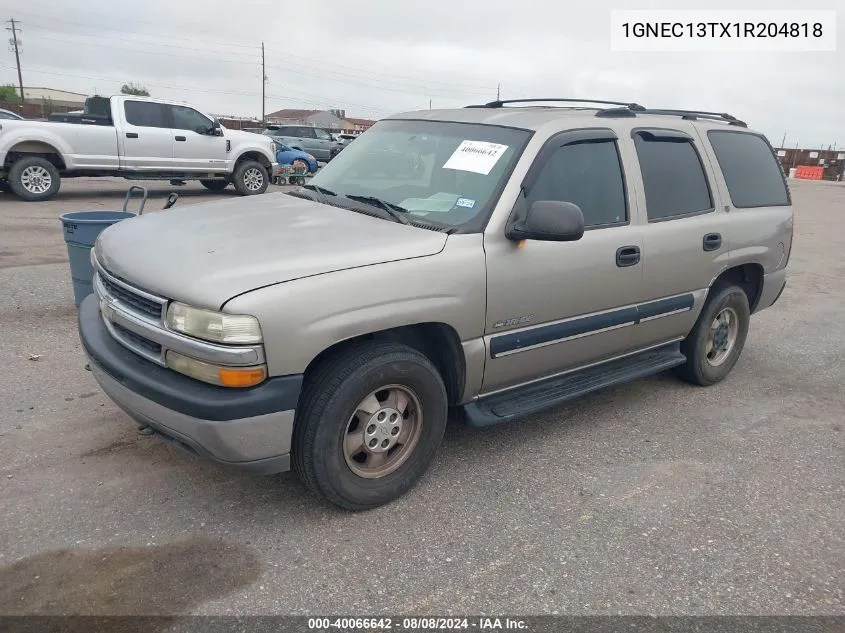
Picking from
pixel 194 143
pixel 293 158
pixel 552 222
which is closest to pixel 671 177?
pixel 552 222

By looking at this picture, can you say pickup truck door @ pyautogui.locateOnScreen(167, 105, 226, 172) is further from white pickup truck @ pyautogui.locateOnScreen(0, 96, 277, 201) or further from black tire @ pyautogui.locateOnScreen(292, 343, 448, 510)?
black tire @ pyautogui.locateOnScreen(292, 343, 448, 510)

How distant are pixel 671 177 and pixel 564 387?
155 centimetres

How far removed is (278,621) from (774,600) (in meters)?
1.94

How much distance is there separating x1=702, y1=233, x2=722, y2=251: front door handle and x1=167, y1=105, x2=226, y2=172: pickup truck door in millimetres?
11619

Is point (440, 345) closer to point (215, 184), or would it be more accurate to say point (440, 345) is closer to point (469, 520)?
point (469, 520)

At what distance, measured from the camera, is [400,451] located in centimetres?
334

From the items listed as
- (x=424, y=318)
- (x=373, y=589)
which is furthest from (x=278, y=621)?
(x=424, y=318)

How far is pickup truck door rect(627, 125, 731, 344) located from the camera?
4211 mm

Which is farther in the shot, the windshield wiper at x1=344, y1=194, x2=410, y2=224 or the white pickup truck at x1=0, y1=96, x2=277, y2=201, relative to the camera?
the white pickup truck at x1=0, y1=96, x2=277, y2=201

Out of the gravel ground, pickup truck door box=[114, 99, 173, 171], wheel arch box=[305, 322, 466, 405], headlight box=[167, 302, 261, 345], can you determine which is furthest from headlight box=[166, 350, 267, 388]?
pickup truck door box=[114, 99, 173, 171]

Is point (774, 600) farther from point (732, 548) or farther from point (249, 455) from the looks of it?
point (249, 455)

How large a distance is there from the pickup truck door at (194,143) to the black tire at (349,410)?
39.4 feet

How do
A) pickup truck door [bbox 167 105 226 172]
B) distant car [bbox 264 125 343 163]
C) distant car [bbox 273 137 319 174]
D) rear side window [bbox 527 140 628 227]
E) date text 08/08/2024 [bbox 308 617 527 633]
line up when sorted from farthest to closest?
distant car [bbox 264 125 343 163], distant car [bbox 273 137 319 174], pickup truck door [bbox 167 105 226 172], rear side window [bbox 527 140 628 227], date text 08/08/2024 [bbox 308 617 527 633]

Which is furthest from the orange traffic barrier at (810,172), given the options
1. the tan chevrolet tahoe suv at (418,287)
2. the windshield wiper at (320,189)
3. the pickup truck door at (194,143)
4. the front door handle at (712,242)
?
the windshield wiper at (320,189)
